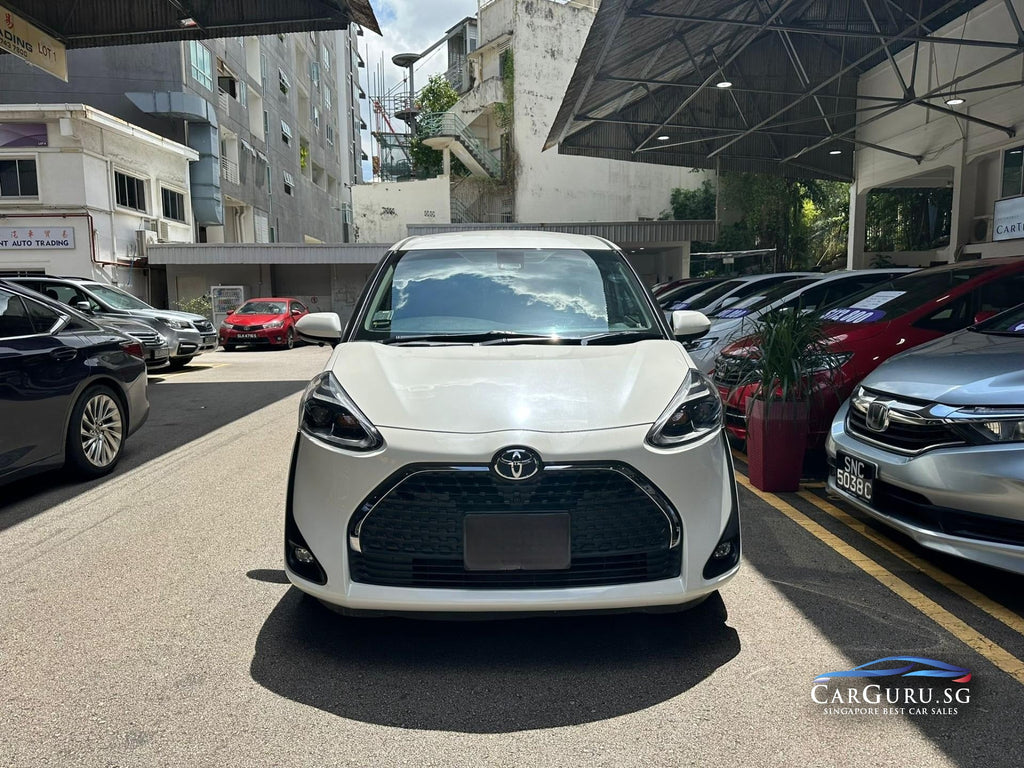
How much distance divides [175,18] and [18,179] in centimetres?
1384

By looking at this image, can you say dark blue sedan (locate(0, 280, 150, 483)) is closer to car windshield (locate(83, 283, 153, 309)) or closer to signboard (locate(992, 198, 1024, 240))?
car windshield (locate(83, 283, 153, 309))

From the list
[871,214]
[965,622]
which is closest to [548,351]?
[965,622]

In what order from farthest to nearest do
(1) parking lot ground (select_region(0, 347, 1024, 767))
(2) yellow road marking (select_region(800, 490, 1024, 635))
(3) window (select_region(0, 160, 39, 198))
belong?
(3) window (select_region(0, 160, 39, 198)) < (2) yellow road marking (select_region(800, 490, 1024, 635)) < (1) parking lot ground (select_region(0, 347, 1024, 767))

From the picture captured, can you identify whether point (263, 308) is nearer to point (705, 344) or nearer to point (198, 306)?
point (198, 306)

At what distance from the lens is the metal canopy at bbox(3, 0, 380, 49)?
10.8 metres

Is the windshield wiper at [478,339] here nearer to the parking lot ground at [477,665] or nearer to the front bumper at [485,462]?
the front bumper at [485,462]

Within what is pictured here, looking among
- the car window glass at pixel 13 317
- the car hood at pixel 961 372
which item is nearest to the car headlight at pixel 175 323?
the car window glass at pixel 13 317

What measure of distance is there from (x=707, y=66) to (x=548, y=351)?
12.6 metres

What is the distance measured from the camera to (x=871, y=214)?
18.0 meters

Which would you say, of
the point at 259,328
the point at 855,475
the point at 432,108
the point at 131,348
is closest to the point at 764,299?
the point at 855,475

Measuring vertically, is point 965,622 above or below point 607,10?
below

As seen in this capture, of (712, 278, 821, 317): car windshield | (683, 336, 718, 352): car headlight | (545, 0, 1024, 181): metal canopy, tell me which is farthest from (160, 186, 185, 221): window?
(683, 336, 718, 352): car headlight

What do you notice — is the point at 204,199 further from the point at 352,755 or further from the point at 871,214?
the point at 352,755

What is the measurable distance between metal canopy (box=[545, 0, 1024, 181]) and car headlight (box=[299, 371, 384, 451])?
7787 millimetres
